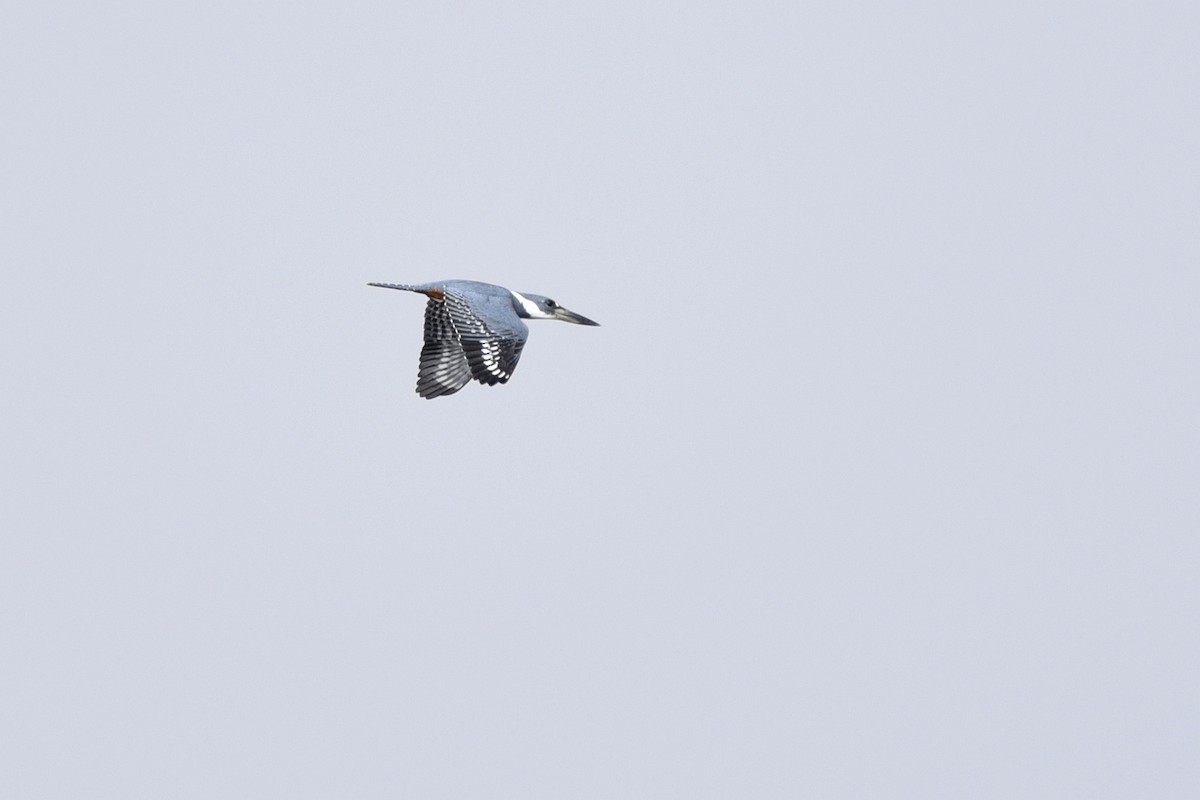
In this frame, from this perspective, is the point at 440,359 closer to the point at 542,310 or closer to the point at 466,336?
the point at 466,336

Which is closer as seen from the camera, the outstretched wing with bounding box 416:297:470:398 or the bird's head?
the outstretched wing with bounding box 416:297:470:398

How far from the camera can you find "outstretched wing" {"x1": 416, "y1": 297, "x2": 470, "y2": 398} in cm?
2300

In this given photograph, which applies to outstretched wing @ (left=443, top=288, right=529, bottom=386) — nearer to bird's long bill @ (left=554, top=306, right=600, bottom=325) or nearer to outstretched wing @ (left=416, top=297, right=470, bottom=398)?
outstretched wing @ (left=416, top=297, right=470, bottom=398)

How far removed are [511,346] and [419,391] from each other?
5.01 ft

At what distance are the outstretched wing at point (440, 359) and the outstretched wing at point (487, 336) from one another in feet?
0.84

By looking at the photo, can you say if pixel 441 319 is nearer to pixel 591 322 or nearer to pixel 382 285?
pixel 382 285

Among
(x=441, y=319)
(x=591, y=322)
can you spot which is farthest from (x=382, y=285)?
(x=591, y=322)

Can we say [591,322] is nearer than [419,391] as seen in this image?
No

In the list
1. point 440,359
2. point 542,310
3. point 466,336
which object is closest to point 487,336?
point 466,336

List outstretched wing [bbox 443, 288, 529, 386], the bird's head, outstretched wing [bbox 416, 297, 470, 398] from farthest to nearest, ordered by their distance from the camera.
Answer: the bird's head
outstretched wing [bbox 416, 297, 470, 398]
outstretched wing [bbox 443, 288, 529, 386]

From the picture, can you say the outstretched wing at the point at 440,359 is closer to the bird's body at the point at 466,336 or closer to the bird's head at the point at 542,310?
the bird's body at the point at 466,336

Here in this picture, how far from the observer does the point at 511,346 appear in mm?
22344

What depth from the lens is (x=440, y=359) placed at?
2328 centimetres

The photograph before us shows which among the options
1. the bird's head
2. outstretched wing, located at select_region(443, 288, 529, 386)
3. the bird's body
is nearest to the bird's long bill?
the bird's head
